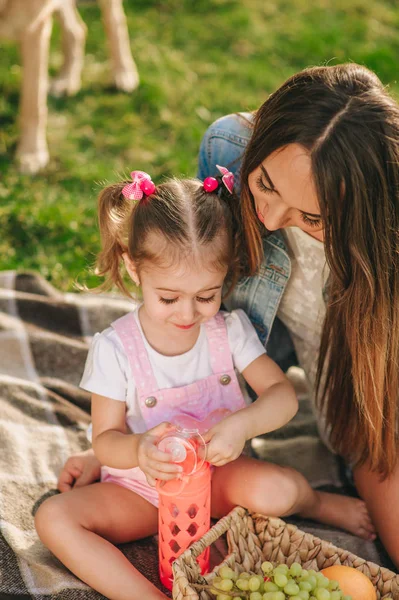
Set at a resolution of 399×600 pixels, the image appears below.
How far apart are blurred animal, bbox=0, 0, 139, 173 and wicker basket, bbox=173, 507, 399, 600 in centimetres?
225

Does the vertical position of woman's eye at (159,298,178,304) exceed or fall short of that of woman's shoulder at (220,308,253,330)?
it exceeds it

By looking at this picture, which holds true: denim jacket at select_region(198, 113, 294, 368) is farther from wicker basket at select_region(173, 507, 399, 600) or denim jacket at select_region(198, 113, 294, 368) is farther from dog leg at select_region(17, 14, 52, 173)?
dog leg at select_region(17, 14, 52, 173)

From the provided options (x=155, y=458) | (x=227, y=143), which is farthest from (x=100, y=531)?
(x=227, y=143)

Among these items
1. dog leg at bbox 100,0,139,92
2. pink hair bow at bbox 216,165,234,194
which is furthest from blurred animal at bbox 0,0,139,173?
pink hair bow at bbox 216,165,234,194

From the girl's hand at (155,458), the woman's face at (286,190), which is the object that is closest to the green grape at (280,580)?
the girl's hand at (155,458)

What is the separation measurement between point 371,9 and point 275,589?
4.60 metres

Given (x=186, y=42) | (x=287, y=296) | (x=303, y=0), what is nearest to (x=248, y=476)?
(x=287, y=296)

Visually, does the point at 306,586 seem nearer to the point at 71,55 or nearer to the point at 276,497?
the point at 276,497

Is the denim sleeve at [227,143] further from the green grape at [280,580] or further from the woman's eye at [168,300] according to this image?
the green grape at [280,580]

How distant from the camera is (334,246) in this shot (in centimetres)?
184

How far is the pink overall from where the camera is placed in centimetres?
202

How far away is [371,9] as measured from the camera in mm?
5305

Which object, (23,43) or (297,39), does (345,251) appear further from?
(297,39)

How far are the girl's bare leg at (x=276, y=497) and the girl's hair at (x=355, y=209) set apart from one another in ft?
0.58
